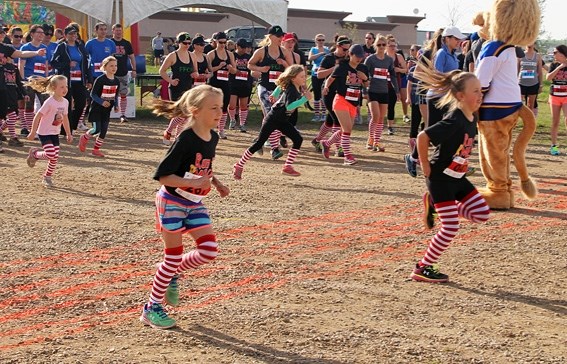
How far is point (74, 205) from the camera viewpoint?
431 inches

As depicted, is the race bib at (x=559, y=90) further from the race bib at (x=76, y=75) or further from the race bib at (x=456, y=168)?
the race bib at (x=456, y=168)

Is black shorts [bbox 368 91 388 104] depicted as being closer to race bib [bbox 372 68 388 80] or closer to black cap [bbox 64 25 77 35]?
race bib [bbox 372 68 388 80]

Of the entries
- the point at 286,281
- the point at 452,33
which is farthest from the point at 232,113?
the point at 286,281

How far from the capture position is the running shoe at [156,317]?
6.18 m

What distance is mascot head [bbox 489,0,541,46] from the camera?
32.9 feet

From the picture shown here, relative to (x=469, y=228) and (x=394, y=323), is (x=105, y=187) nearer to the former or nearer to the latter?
(x=469, y=228)

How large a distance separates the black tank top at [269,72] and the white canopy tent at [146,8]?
6835mm

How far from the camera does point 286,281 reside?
7453 millimetres

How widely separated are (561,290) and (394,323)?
176cm

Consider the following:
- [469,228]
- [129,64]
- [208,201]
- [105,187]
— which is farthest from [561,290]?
[129,64]

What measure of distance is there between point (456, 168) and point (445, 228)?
0.50 meters

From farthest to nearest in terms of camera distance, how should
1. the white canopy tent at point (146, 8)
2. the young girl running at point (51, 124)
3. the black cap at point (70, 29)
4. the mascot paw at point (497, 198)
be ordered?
the white canopy tent at point (146, 8) < the black cap at point (70, 29) < the young girl running at point (51, 124) < the mascot paw at point (497, 198)

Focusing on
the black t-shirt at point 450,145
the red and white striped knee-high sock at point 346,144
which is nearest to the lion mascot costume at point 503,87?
the black t-shirt at point 450,145

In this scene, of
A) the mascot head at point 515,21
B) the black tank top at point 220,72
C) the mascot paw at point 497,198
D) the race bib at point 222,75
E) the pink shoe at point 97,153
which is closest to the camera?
the mascot head at point 515,21
